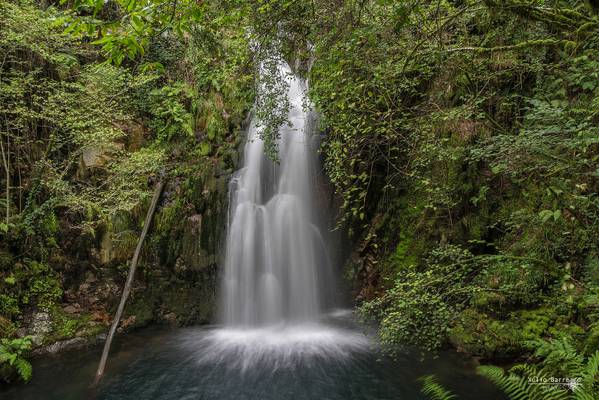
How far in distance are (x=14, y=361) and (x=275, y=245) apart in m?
5.54

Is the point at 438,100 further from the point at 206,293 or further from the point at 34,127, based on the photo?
the point at 34,127

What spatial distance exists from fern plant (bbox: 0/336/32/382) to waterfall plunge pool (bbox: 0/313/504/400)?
25 centimetres

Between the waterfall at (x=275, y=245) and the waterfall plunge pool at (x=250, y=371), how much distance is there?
106 cm

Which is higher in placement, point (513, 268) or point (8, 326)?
point (513, 268)

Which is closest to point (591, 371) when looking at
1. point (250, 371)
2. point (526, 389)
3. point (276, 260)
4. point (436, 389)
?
point (526, 389)

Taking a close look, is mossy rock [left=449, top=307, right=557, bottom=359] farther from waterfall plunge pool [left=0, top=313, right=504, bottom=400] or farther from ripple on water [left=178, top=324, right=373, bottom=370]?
ripple on water [left=178, top=324, right=373, bottom=370]

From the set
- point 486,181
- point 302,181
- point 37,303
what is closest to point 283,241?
point 302,181

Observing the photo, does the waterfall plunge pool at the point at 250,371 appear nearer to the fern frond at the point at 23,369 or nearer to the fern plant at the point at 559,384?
the fern frond at the point at 23,369

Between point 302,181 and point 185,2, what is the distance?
7620mm

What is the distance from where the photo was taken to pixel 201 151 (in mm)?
10047

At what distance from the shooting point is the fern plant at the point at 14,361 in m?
5.48

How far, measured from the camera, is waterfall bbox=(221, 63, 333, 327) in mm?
8609

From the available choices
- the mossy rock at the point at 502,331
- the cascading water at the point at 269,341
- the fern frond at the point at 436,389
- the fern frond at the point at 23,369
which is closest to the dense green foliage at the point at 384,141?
the mossy rock at the point at 502,331

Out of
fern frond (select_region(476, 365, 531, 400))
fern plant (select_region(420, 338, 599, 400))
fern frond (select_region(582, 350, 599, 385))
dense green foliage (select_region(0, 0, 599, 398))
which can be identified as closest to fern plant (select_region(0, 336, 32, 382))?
dense green foliage (select_region(0, 0, 599, 398))
